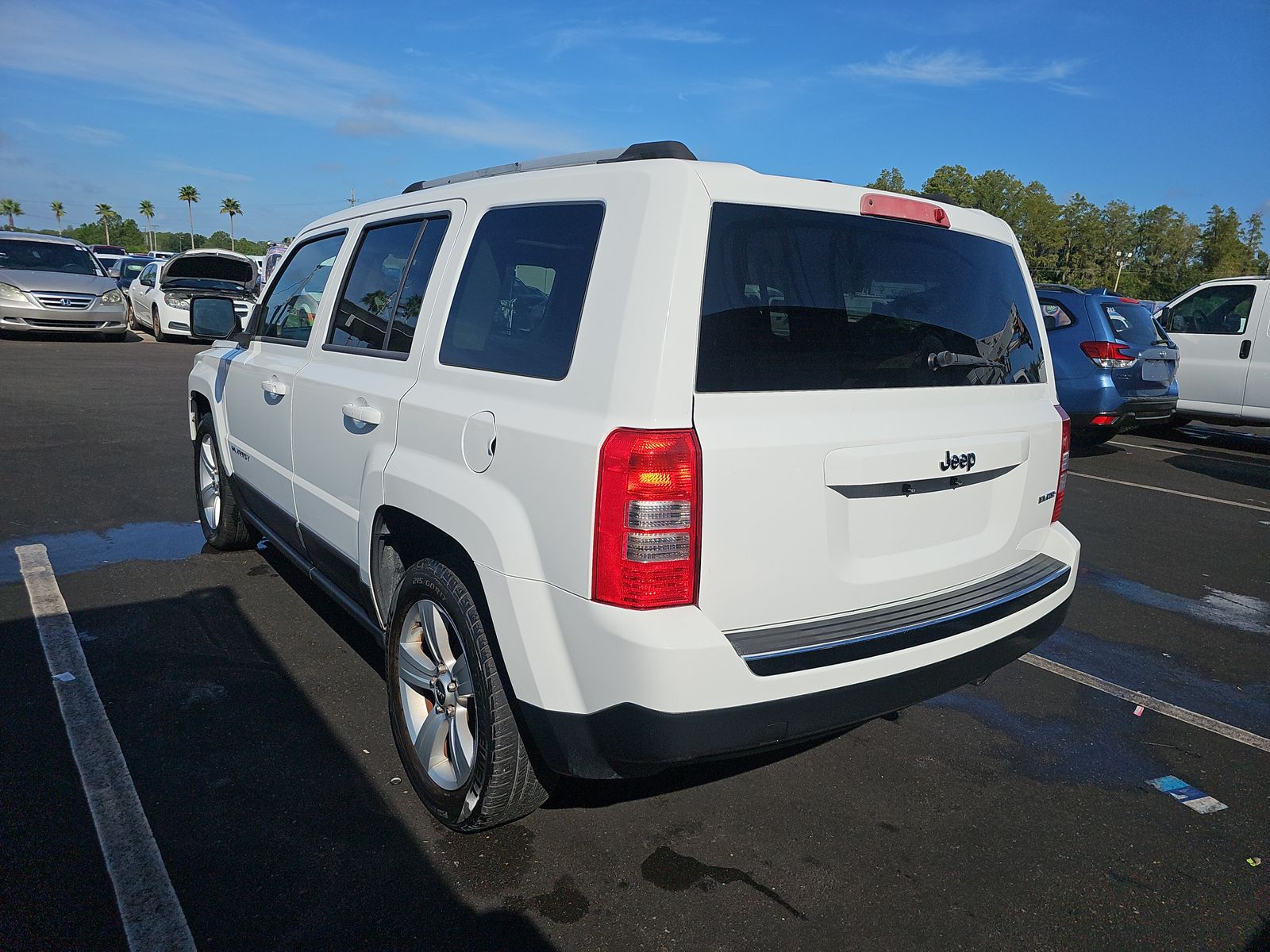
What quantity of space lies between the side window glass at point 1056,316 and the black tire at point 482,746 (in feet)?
29.8

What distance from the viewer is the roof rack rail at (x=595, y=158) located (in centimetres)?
236

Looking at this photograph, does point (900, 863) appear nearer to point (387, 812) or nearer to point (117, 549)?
point (387, 812)

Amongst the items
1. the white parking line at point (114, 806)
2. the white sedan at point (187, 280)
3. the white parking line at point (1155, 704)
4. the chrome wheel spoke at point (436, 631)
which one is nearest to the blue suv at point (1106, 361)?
the white parking line at point (1155, 704)

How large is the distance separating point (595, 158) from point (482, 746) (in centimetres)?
171

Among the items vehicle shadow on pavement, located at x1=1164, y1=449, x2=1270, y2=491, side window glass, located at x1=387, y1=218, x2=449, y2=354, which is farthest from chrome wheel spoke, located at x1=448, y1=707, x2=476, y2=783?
vehicle shadow on pavement, located at x1=1164, y1=449, x2=1270, y2=491

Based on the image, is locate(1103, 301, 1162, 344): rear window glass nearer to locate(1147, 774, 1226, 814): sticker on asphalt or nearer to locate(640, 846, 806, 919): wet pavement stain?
locate(1147, 774, 1226, 814): sticker on asphalt

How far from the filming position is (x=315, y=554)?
3.72 m

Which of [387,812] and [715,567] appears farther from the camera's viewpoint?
[387,812]

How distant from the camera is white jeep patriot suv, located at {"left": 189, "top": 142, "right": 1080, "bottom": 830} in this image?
2135mm

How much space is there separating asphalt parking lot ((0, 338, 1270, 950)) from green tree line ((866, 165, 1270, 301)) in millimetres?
83154

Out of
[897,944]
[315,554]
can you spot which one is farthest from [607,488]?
[315,554]

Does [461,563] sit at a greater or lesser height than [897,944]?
greater

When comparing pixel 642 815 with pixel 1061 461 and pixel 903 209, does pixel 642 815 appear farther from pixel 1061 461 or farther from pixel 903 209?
pixel 903 209

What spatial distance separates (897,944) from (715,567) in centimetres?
114
